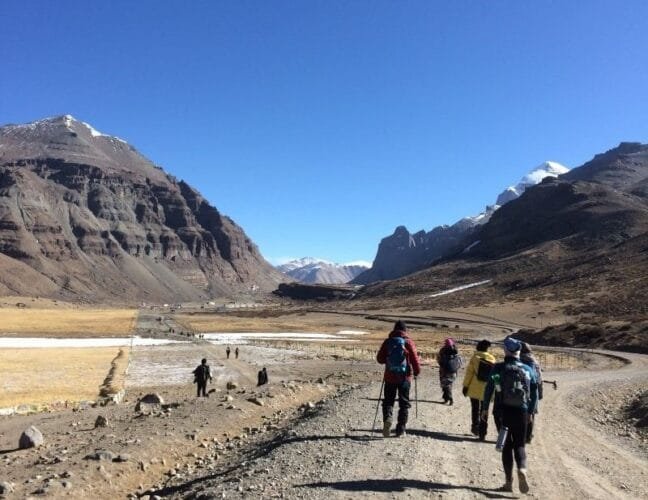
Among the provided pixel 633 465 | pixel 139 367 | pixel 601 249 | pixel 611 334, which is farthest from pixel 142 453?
pixel 601 249

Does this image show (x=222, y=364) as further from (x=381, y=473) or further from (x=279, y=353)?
(x=381, y=473)

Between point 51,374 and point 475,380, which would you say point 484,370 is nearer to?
point 475,380

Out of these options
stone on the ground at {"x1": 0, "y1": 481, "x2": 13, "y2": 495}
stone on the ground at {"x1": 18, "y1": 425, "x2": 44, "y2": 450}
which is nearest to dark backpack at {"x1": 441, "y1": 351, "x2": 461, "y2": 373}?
stone on the ground at {"x1": 18, "y1": 425, "x2": 44, "y2": 450}

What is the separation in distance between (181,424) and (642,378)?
2521 centimetres

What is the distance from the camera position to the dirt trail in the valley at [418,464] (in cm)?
952

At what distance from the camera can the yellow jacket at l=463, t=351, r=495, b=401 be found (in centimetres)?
1403

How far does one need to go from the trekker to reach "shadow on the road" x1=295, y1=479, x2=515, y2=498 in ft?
1.47

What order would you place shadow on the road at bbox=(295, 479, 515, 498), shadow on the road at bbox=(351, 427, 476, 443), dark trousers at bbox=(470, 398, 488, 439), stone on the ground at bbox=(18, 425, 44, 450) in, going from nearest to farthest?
shadow on the road at bbox=(295, 479, 515, 498)
dark trousers at bbox=(470, 398, 488, 439)
shadow on the road at bbox=(351, 427, 476, 443)
stone on the ground at bbox=(18, 425, 44, 450)

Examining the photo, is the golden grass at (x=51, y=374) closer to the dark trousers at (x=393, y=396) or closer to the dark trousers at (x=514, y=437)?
the dark trousers at (x=393, y=396)

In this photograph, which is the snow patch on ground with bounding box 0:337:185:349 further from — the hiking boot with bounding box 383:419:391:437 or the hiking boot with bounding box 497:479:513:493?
the hiking boot with bounding box 497:479:513:493

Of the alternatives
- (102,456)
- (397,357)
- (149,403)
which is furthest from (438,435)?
(149,403)

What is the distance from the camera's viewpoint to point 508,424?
990 cm

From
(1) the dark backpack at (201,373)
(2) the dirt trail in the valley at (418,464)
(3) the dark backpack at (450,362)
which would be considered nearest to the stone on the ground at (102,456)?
(2) the dirt trail in the valley at (418,464)

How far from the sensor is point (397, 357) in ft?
41.1
